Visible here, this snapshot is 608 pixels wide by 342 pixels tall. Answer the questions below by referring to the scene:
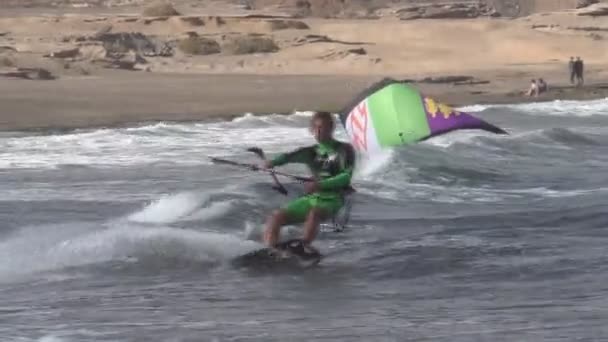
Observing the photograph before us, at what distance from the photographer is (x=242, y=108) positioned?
93.1 feet

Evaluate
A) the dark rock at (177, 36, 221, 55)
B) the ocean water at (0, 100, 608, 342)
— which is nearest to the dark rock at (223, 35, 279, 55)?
the dark rock at (177, 36, 221, 55)

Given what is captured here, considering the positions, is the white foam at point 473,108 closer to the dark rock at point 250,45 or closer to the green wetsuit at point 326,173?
the dark rock at point 250,45

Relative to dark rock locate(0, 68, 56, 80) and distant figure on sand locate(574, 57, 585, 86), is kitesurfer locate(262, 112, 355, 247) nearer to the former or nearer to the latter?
dark rock locate(0, 68, 56, 80)

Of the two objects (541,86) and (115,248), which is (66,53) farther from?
(115,248)

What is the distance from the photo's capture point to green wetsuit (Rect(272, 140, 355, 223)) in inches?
418

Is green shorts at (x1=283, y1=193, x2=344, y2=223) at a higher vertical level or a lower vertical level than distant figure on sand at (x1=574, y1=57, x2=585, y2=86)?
higher

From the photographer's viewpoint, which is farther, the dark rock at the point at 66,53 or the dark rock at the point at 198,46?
the dark rock at the point at 198,46

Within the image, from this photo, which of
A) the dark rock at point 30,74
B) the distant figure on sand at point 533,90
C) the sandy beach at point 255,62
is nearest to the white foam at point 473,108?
the sandy beach at point 255,62

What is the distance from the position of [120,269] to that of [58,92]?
702 inches

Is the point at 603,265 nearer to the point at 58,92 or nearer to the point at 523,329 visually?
the point at 523,329

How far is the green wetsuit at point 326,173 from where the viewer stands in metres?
10.6

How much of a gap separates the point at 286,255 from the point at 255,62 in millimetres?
27576

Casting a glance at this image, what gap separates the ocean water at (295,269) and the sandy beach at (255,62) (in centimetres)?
705

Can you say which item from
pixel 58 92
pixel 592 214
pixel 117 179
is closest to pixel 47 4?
pixel 58 92
